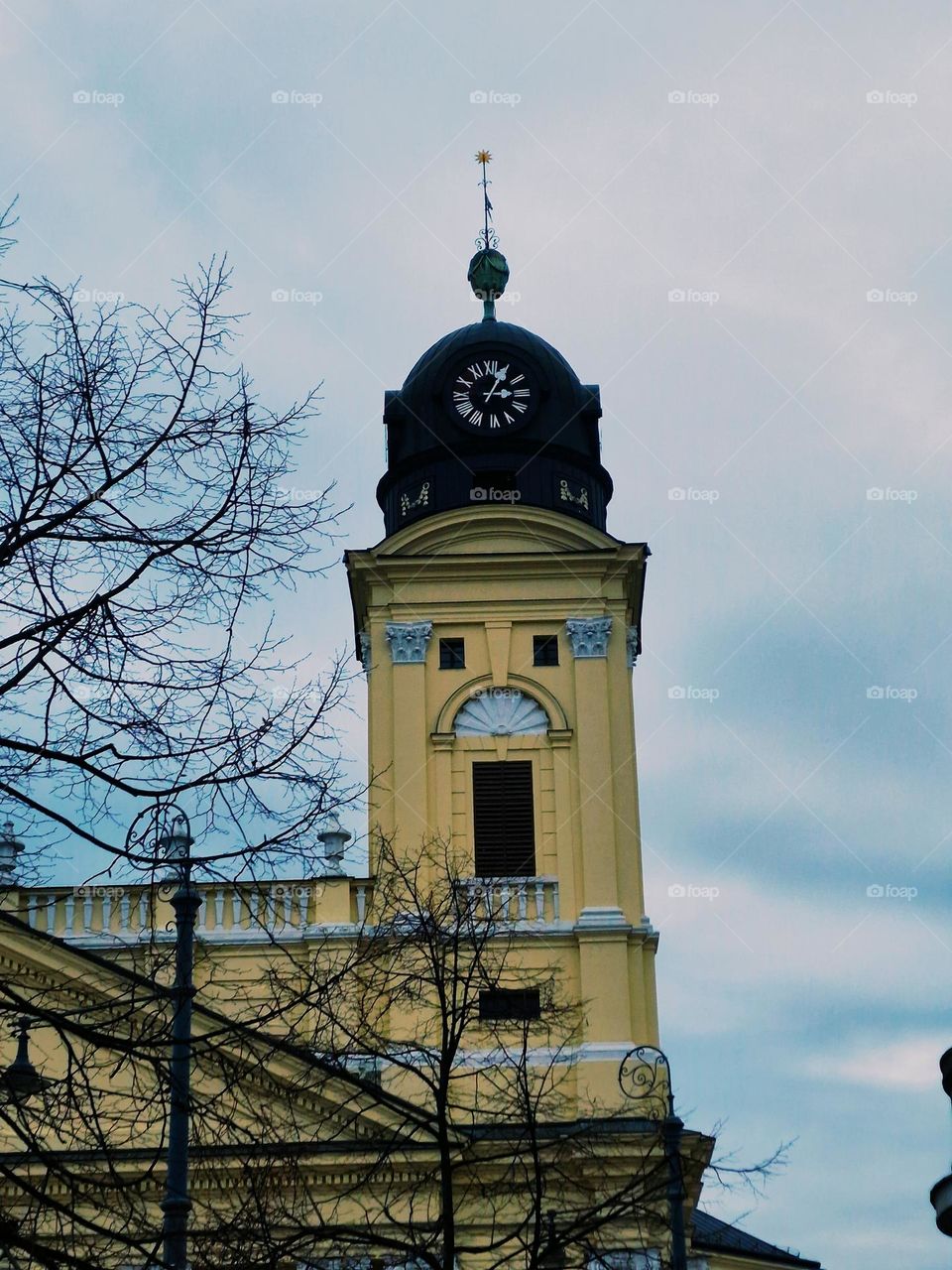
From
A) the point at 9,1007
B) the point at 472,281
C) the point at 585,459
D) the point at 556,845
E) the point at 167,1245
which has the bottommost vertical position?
the point at 167,1245

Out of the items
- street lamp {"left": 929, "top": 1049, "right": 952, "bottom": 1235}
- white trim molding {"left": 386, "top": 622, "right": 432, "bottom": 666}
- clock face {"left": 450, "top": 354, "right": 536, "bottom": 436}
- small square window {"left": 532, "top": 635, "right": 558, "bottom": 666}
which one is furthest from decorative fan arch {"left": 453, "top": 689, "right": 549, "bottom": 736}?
street lamp {"left": 929, "top": 1049, "right": 952, "bottom": 1235}

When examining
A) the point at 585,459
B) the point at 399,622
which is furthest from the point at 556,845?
the point at 585,459

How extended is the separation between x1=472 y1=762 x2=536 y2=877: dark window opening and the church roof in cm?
1179

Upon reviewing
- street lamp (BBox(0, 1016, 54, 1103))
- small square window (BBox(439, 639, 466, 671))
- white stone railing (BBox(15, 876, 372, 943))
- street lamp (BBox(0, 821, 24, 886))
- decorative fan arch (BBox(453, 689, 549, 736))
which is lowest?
street lamp (BBox(0, 1016, 54, 1103))

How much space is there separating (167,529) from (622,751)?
23.2 meters

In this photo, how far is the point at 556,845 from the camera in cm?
3281

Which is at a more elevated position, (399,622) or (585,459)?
(585,459)

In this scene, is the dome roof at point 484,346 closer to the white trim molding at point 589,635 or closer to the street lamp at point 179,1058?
the white trim molding at point 589,635

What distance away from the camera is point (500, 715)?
111 ft

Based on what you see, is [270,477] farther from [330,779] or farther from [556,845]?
[556,845]

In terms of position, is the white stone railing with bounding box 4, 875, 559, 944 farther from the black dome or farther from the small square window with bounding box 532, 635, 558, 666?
the black dome

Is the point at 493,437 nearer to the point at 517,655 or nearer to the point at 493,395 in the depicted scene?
the point at 493,395

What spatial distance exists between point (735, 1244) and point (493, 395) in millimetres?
20186

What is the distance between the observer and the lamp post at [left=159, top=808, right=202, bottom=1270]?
34.1 ft
